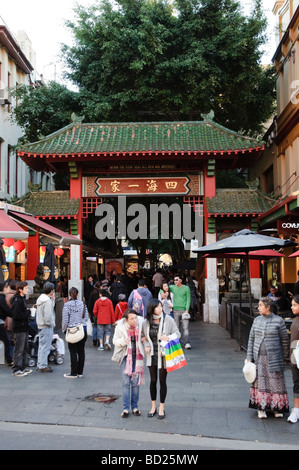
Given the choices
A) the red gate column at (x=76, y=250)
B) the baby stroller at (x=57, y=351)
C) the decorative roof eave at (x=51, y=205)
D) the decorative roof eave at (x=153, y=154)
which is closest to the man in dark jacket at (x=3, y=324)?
the baby stroller at (x=57, y=351)

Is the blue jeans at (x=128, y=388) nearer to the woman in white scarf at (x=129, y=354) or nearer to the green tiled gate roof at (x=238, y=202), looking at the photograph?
the woman in white scarf at (x=129, y=354)

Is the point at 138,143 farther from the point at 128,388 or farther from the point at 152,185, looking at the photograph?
the point at 128,388

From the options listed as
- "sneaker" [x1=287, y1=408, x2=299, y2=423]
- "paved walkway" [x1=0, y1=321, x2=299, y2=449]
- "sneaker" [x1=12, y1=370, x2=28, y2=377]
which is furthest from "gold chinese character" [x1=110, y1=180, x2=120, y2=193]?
"sneaker" [x1=287, y1=408, x2=299, y2=423]

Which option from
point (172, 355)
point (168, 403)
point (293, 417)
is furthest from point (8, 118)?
point (293, 417)

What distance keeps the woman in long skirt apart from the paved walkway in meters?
0.21

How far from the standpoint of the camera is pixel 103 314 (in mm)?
12359

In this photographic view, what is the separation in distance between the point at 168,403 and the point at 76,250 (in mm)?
11863

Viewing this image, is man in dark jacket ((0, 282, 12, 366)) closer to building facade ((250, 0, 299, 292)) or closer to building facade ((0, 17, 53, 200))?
building facade ((250, 0, 299, 292))

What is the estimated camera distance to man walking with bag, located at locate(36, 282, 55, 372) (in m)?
9.74

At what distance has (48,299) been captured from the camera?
387 inches

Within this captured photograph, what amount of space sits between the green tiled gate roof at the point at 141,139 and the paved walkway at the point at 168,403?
9.45 metres

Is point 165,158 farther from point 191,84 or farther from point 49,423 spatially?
point 49,423

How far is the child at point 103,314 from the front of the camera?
12.3 meters

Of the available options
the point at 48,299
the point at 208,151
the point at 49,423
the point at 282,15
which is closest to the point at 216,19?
the point at 282,15
